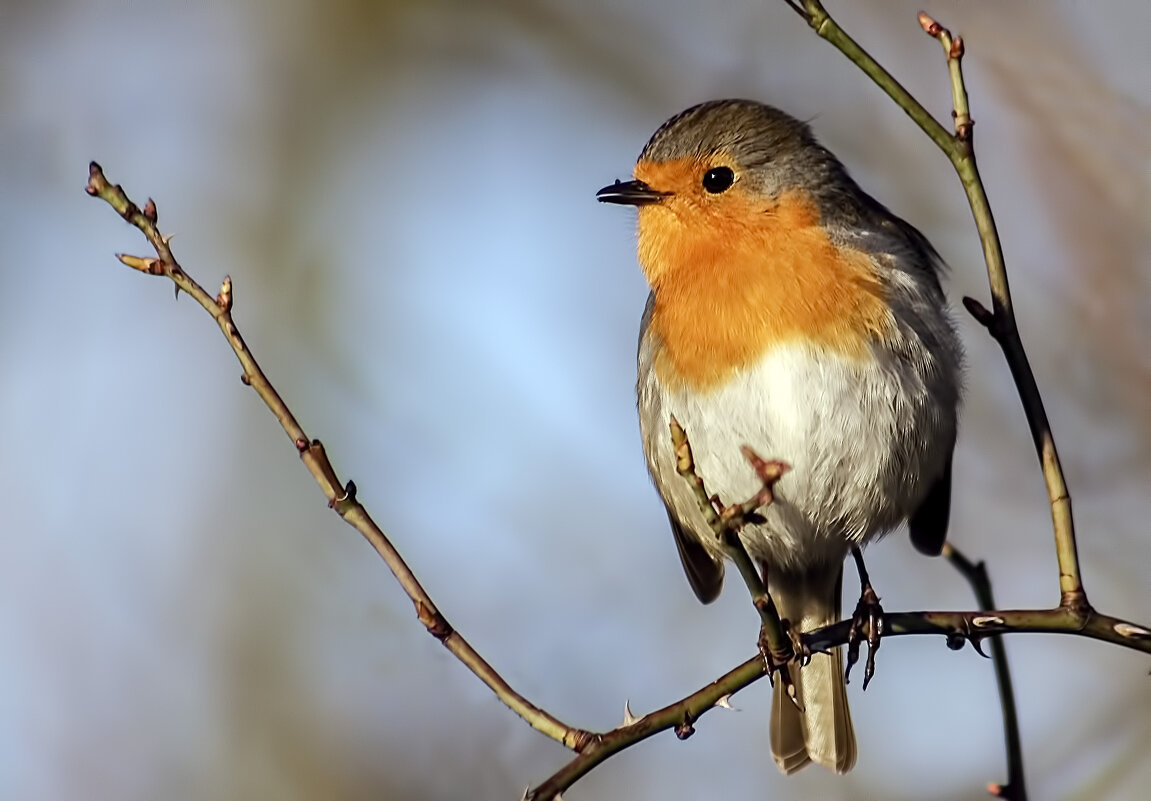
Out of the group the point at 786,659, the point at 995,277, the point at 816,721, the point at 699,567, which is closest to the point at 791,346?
the point at 995,277

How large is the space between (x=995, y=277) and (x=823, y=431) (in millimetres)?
1018

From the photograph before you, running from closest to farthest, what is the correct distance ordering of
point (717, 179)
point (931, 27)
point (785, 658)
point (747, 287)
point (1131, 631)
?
point (1131, 631) < point (785, 658) < point (931, 27) < point (747, 287) < point (717, 179)

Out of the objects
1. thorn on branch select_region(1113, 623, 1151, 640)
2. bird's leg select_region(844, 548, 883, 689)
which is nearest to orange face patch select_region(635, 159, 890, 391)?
bird's leg select_region(844, 548, 883, 689)

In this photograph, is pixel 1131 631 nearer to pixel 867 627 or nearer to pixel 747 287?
pixel 867 627

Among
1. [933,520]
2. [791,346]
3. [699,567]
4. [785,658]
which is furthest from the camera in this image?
[699,567]

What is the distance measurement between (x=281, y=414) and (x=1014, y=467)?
363 cm

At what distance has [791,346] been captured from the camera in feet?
12.2

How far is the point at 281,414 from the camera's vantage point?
2672mm

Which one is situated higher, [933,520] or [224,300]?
[933,520]

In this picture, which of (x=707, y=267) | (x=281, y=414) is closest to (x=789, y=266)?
(x=707, y=267)

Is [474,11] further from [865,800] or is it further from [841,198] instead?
[865,800]

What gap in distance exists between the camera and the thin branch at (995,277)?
2748 millimetres

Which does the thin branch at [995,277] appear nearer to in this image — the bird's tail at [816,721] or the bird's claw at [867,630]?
the bird's claw at [867,630]

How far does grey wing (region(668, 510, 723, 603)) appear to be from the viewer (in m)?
4.68
